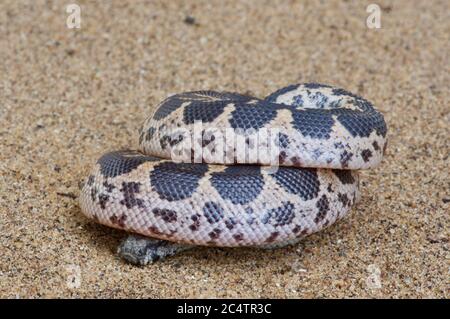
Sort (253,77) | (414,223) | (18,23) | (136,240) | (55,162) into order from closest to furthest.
Answer: (136,240), (414,223), (55,162), (253,77), (18,23)

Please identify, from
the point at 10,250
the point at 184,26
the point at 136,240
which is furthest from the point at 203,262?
the point at 184,26

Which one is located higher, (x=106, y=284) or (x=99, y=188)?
(x=99, y=188)

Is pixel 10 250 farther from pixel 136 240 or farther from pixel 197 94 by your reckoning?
pixel 197 94

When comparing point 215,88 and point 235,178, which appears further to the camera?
point 215,88

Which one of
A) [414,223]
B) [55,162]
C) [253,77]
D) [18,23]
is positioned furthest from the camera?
[18,23]

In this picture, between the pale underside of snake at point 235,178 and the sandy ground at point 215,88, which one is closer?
the pale underside of snake at point 235,178
